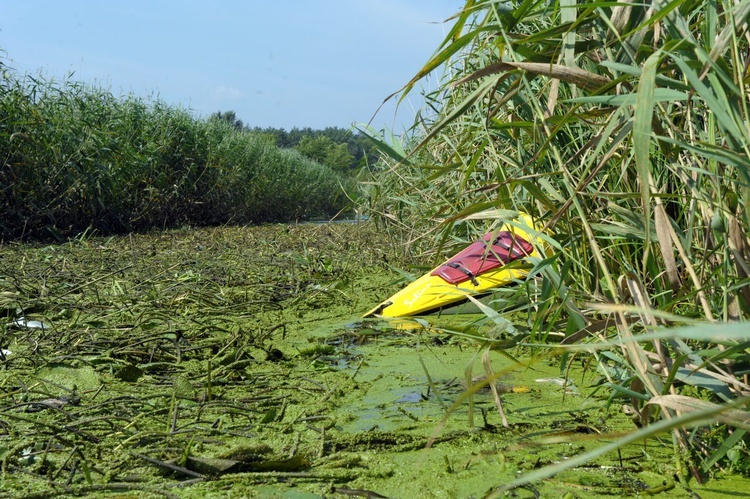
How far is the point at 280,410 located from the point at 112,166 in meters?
7.53

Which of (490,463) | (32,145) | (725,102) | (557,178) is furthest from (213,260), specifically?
(725,102)

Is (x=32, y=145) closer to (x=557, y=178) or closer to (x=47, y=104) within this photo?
(x=47, y=104)

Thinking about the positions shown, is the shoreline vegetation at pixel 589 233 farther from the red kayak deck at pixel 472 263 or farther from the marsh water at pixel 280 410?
the red kayak deck at pixel 472 263

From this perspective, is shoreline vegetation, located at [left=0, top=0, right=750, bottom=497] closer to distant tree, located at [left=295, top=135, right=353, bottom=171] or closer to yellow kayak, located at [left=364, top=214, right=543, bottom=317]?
yellow kayak, located at [left=364, top=214, right=543, bottom=317]

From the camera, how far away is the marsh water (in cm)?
144

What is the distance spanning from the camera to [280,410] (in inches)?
80.0

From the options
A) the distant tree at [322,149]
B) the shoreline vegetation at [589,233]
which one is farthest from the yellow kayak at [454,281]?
the distant tree at [322,149]

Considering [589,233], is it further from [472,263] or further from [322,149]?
[322,149]

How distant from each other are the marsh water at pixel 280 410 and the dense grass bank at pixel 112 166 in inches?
75.9

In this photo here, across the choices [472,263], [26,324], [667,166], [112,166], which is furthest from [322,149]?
[667,166]

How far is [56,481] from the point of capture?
1.47 metres

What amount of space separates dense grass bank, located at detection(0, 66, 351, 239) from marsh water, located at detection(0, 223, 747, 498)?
75.9 inches

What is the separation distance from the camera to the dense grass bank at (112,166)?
25.6 ft

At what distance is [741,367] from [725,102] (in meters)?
0.53
